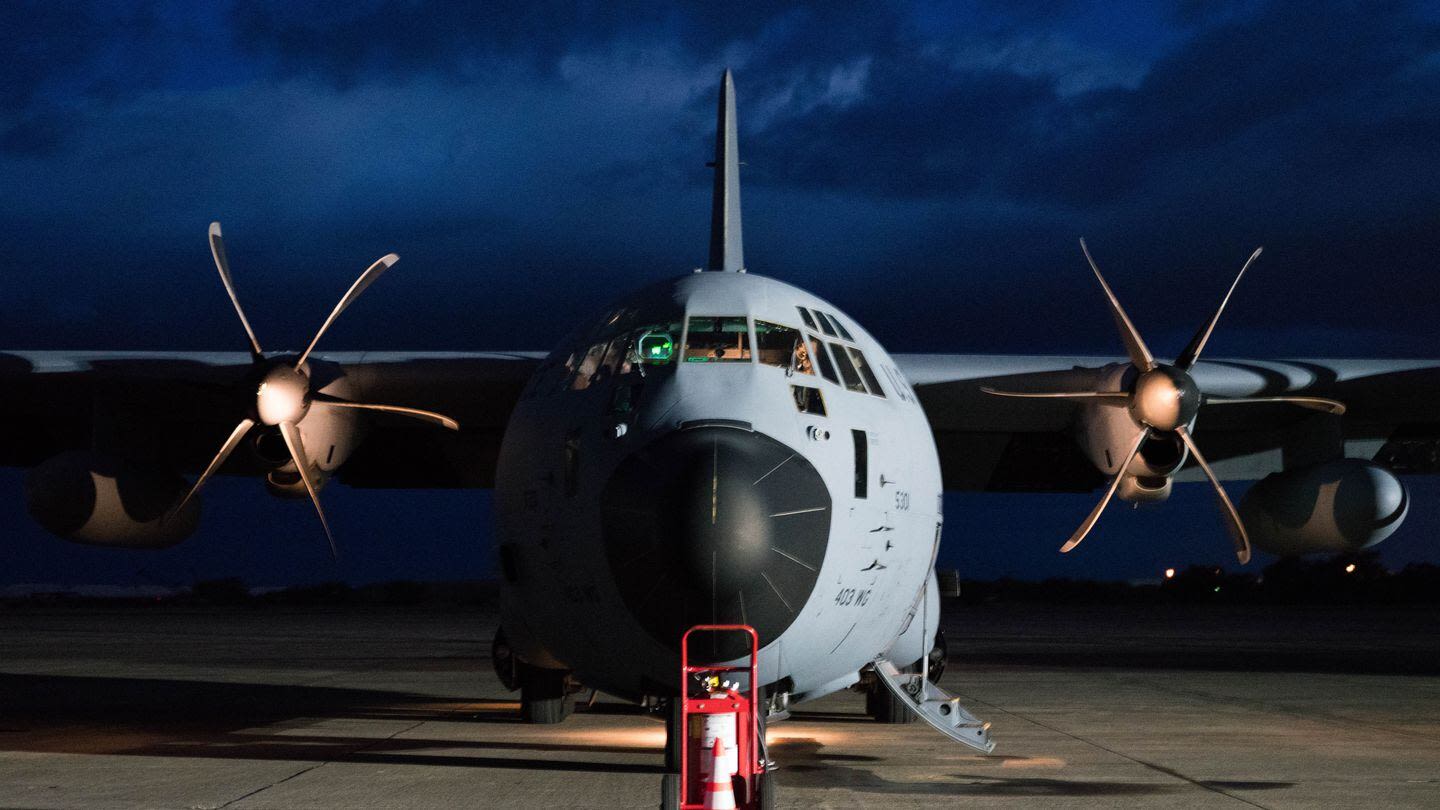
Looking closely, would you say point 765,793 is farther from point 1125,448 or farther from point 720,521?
point 1125,448

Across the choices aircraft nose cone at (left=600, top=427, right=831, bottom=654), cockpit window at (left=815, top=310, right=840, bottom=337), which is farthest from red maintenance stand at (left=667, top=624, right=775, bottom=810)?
cockpit window at (left=815, top=310, right=840, bottom=337)

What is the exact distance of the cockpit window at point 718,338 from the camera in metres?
9.38

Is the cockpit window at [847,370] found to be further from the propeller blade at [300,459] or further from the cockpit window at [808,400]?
→ the propeller blade at [300,459]

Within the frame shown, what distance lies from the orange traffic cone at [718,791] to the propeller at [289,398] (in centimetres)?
671

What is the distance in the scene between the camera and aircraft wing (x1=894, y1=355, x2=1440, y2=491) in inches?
619

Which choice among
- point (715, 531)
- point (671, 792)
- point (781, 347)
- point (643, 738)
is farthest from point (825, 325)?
point (643, 738)

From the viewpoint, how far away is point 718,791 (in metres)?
7.55

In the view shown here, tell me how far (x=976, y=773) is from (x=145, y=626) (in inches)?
1426

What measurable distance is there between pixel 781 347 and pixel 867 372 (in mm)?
849

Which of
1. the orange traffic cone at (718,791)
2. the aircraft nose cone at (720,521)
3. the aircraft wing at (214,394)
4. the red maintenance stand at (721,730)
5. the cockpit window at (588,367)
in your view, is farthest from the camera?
the aircraft wing at (214,394)

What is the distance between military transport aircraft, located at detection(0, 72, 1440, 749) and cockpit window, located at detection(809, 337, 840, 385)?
3 centimetres

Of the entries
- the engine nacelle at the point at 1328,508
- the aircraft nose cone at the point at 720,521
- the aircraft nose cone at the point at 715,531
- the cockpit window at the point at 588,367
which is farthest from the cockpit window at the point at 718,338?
the engine nacelle at the point at 1328,508

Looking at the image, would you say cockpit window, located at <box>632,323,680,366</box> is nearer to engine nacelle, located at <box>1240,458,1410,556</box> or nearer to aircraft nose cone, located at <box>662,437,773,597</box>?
aircraft nose cone, located at <box>662,437,773,597</box>

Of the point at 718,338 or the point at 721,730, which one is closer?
the point at 721,730
